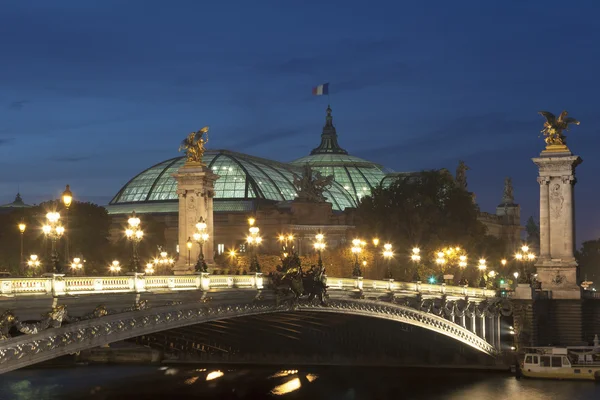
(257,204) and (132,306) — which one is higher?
(257,204)

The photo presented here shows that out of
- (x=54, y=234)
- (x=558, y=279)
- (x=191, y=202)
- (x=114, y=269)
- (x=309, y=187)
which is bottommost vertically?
(x=558, y=279)

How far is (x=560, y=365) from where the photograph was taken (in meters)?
73.8

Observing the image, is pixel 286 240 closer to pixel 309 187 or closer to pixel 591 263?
pixel 309 187

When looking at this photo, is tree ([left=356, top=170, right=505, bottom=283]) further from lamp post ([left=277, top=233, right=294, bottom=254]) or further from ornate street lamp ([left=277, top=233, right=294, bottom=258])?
lamp post ([left=277, top=233, right=294, bottom=254])

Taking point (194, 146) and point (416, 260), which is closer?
point (194, 146)

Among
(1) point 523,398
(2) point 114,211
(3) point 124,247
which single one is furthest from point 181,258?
(2) point 114,211

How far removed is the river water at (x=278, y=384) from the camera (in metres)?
68.1

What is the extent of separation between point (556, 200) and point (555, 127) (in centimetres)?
571

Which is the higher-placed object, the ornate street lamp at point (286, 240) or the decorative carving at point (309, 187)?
the decorative carving at point (309, 187)

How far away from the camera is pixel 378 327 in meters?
68.1

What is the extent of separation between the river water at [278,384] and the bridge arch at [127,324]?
12.5m

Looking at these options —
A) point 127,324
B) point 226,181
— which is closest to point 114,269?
point 127,324

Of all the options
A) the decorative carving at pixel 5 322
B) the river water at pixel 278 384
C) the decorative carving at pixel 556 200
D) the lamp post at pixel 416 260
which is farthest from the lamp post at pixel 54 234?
the decorative carving at pixel 556 200

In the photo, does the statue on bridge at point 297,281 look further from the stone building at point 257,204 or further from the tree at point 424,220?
the stone building at point 257,204
